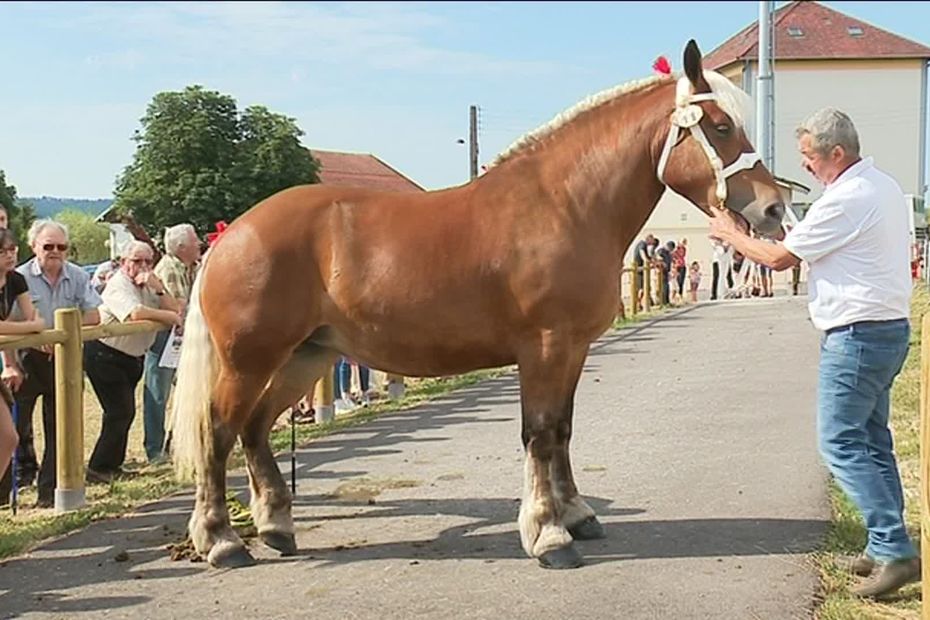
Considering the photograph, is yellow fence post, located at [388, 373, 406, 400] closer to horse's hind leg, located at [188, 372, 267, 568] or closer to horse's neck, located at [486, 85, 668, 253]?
horse's hind leg, located at [188, 372, 267, 568]

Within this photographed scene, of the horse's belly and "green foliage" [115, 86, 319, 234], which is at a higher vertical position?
"green foliage" [115, 86, 319, 234]

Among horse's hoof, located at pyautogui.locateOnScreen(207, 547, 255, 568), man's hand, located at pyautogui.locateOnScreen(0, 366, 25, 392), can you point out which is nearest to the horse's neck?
horse's hoof, located at pyautogui.locateOnScreen(207, 547, 255, 568)

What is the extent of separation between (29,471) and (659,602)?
491 centimetres

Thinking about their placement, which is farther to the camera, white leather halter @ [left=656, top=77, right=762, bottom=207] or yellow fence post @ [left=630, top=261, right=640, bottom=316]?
yellow fence post @ [left=630, top=261, right=640, bottom=316]

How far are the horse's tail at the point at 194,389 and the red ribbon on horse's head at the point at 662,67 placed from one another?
2.58 m

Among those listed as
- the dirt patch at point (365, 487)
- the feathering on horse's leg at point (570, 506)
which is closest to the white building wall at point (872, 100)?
the dirt patch at point (365, 487)

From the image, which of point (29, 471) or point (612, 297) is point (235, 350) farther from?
point (29, 471)

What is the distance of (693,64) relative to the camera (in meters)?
4.52

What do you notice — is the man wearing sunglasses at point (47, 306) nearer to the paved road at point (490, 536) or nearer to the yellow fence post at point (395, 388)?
the paved road at point (490, 536)

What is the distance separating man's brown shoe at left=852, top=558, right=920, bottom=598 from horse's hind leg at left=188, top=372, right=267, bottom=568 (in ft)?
9.35

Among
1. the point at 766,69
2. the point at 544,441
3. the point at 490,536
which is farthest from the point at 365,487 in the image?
the point at 766,69

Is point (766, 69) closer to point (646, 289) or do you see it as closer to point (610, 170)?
point (646, 289)

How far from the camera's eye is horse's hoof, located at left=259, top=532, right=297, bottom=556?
4922 millimetres

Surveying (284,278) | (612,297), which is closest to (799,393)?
(612,297)
